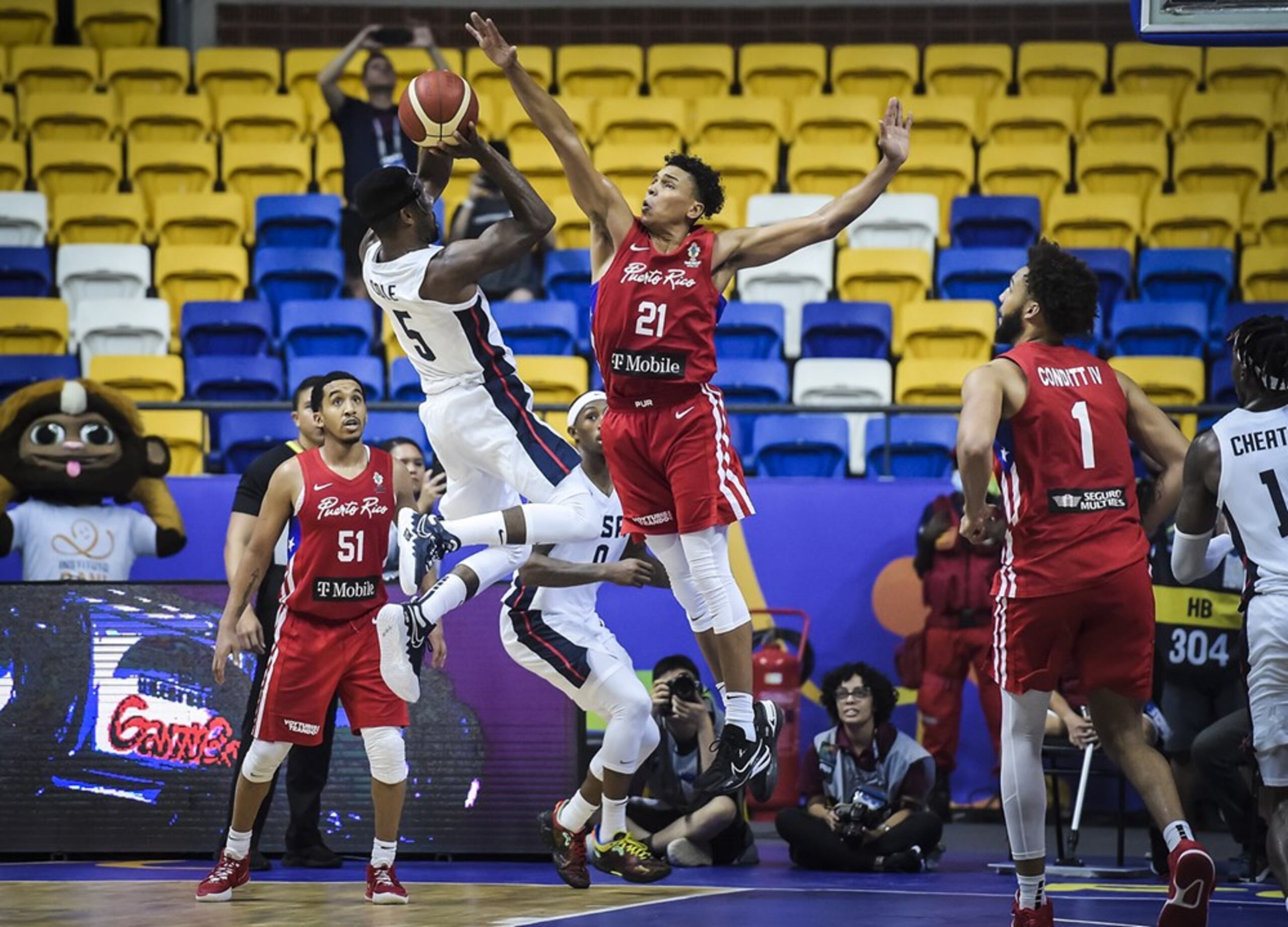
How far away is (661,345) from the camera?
270 inches

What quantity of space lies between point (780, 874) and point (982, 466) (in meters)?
3.92

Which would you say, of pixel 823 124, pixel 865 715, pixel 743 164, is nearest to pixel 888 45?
pixel 823 124

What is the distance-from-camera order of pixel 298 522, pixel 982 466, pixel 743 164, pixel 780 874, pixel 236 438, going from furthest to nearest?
1. pixel 743 164
2. pixel 236 438
3. pixel 780 874
4. pixel 298 522
5. pixel 982 466

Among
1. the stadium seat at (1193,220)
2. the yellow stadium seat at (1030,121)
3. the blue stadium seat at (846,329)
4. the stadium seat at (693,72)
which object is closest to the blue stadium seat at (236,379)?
the blue stadium seat at (846,329)

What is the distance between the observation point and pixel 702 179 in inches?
277

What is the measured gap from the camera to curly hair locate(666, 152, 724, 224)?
23.1 ft

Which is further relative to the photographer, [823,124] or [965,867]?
[823,124]

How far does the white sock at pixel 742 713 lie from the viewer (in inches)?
275

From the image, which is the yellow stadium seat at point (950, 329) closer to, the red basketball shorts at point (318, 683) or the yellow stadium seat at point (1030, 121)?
the yellow stadium seat at point (1030, 121)

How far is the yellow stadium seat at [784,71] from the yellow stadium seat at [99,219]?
5474 mm

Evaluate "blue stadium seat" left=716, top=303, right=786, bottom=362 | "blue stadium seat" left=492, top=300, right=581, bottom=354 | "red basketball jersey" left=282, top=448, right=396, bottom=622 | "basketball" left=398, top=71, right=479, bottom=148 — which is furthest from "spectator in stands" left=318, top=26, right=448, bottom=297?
"basketball" left=398, top=71, right=479, bottom=148

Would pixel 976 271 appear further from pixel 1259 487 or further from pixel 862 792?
pixel 1259 487

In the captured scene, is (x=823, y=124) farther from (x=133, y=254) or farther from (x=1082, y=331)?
(x=1082, y=331)

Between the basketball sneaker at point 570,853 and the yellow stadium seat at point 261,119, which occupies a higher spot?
the yellow stadium seat at point 261,119
